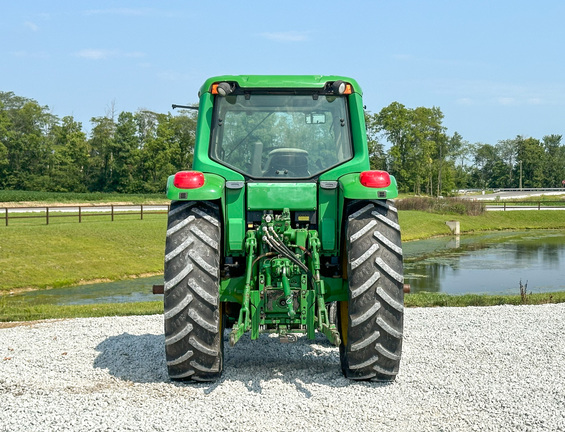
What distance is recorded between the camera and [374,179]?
5617 millimetres

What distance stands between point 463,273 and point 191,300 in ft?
59.4

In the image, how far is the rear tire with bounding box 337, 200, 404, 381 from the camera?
5.50m

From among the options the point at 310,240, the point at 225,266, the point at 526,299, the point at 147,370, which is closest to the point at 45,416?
the point at 147,370

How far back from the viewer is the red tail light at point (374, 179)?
5617mm

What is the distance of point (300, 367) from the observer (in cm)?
636

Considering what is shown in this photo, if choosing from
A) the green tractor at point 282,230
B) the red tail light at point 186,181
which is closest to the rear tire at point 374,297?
the green tractor at point 282,230

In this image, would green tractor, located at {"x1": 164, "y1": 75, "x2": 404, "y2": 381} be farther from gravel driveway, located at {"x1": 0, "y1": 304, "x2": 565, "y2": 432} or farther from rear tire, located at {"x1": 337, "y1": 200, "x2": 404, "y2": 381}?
gravel driveway, located at {"x1": 0, "y1": 304, "x2": 565, "y2": 432}

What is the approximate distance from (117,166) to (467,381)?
69615 millimetres

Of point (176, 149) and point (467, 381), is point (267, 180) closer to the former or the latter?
point (467, 381)

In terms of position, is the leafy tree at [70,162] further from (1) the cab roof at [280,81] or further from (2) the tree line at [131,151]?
(1) the cab roof at [280,81]

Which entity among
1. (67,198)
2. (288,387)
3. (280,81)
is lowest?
(288,387)

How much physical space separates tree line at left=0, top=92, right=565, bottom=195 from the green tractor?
2285 inches

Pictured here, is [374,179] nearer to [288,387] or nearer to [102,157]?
[288,387]

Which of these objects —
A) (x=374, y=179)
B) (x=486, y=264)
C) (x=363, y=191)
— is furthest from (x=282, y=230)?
(x=486, y=264)
